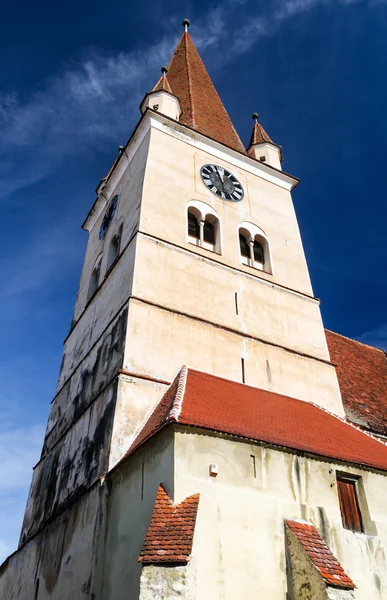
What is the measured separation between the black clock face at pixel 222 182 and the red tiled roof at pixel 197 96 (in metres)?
1.53

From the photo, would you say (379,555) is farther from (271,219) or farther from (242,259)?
(271,219)

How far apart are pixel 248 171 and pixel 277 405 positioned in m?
9.71

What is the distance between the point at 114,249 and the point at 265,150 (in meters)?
8.11

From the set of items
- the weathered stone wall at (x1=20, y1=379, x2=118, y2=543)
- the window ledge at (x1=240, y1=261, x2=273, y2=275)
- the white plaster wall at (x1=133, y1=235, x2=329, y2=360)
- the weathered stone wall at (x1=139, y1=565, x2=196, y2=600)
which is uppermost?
the window ledge at (x1=240, y1=261, x2=273, y2=275)

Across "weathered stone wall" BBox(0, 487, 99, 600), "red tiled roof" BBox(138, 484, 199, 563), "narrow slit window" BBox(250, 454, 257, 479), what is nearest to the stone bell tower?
"weathered stone wall" BBox(0, 487, 99, 600)

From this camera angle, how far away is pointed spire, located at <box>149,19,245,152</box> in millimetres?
19672

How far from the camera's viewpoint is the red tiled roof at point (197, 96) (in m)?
19.8

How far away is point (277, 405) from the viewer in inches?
464

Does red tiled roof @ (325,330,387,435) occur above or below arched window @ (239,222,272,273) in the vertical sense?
below

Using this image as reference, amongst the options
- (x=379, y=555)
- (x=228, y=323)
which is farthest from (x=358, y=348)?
(x=379, y=555)

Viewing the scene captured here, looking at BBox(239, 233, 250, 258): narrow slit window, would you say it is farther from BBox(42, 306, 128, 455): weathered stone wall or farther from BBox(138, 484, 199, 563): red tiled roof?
BBox(138, 484, 199, 563): red tiled roof

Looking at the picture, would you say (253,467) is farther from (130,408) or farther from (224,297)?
(224,297)

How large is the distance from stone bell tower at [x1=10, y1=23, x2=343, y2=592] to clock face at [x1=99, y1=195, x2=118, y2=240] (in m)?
0.08

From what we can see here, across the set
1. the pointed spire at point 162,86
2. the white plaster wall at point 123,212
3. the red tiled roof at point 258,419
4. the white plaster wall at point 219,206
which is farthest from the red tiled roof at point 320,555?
the pointed spire at point 162,86
